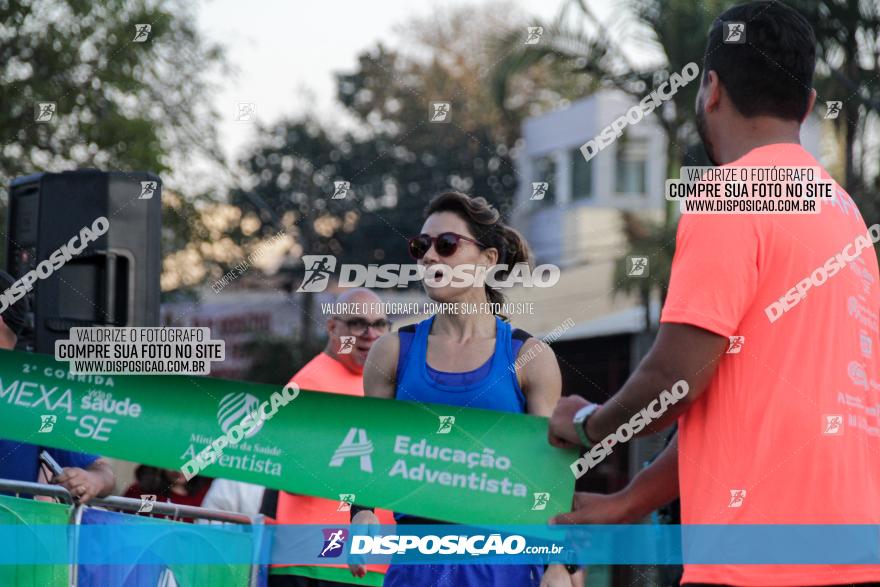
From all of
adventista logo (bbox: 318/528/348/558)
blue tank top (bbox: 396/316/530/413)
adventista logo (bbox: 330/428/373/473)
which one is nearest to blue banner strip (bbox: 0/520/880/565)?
adventista logo (bbox: 318/528/348/558)

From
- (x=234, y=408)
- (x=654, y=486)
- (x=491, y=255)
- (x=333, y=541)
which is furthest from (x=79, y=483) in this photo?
(x=654, y=486)

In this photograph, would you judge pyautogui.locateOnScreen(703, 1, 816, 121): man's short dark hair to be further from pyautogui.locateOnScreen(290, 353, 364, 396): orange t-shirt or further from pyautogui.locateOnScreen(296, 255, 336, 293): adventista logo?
pyautogui.locateOnScreen(296, 255, 336, 293): adventista logo

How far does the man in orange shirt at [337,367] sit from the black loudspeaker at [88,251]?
89 cm

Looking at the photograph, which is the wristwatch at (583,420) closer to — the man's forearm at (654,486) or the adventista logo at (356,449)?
the man's forearm at (654,486)

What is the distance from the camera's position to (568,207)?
3195cm

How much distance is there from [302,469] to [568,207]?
2804 centimetres

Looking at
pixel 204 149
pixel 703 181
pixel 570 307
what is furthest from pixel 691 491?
pixel 570 307

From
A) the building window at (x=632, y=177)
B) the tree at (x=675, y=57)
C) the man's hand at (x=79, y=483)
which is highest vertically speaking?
the building window at (x=632, y=177)

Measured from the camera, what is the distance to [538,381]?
15.5 ft

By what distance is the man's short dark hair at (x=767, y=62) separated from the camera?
10.2ft

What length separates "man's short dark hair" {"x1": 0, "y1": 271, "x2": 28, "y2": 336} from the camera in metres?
6.03

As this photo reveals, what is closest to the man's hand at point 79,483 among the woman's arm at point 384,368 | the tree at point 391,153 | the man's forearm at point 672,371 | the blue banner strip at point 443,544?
the blue banner strip at point 443,544

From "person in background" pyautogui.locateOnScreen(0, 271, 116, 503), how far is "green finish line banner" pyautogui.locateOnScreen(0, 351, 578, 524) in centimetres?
32

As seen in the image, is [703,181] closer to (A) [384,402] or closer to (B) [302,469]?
(A) [384,402]
